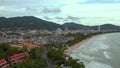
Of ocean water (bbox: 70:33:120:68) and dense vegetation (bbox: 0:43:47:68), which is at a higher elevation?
dense vegetation (bbox: 0:43:47:68)

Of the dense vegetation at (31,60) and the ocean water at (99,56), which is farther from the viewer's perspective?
the ocean water at (99,56)

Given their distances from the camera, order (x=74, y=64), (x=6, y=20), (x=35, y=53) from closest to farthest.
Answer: (x=74, y=64) → (x=35, y=53) → (x=6, y=20)

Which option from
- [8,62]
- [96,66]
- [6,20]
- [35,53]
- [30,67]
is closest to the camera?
[30,67]

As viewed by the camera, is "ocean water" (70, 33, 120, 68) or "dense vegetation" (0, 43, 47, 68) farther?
"ocean water" (70, 33, 120, 68)

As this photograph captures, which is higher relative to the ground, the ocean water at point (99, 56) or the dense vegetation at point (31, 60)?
the dense vegetation at point (31, 60)

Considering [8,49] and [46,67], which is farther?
[8,49]

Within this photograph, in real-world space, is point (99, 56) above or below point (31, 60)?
below

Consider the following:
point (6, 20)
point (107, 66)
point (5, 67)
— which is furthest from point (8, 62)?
point (6, 20)

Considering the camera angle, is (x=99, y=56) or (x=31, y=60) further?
Answer: (x=99, y=56)

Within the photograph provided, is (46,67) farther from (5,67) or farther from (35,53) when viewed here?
(35,53)

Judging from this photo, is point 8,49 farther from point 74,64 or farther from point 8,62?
point 74,64
